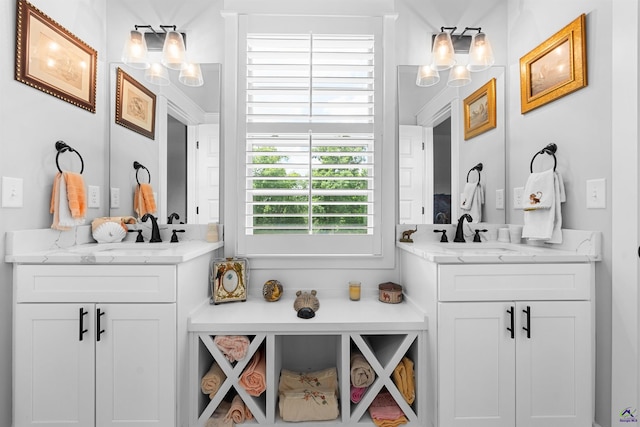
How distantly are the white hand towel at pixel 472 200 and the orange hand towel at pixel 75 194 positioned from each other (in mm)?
2080

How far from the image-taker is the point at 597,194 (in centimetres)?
140

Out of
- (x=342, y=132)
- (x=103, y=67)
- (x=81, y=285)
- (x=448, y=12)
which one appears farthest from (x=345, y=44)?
(x=81, y=285)

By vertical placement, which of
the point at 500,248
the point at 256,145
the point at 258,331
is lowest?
the point at 258,331

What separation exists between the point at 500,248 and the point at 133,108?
2294 mm

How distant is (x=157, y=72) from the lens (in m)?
1.91

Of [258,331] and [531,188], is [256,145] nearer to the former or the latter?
[258,331]

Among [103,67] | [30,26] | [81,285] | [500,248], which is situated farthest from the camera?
[103,67]

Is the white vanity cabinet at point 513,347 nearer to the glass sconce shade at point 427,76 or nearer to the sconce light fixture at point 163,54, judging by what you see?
the glass sconce shade at point 427,76

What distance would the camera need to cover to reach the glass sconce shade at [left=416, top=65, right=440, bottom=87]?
1.93 m

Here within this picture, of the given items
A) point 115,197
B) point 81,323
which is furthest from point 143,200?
point 81,323

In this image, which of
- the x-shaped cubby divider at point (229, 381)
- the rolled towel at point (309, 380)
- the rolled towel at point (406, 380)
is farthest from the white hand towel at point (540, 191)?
the x-shaped cubby divider at point (229, 381)

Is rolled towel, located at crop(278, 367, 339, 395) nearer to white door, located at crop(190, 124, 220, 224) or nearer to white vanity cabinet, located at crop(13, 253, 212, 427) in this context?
white vanity cabinet, located at crop(13, 253, 212, 427)

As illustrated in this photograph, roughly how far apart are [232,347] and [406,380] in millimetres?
831

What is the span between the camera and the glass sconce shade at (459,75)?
6.30ft
